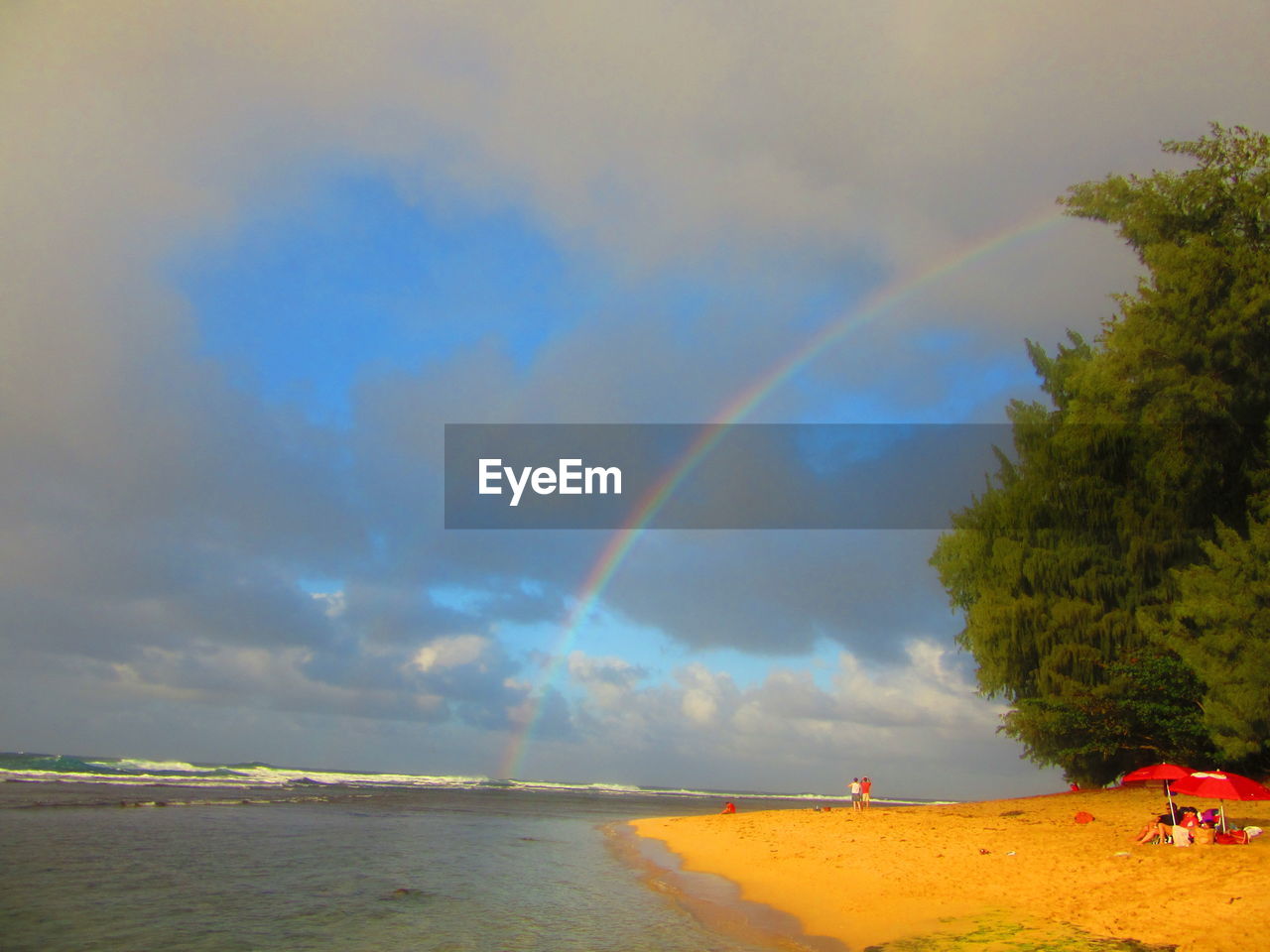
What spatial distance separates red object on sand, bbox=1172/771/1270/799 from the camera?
17.8 m

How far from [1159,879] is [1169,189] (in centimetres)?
2175

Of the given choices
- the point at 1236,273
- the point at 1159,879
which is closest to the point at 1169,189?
the point at 1236,273

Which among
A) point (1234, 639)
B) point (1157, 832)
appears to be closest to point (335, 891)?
point (1157, 832)

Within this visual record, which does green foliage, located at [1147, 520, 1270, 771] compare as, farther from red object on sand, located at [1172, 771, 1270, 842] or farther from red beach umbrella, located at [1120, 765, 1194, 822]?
red object on sand, located at [1172, 771, 1270, 842]

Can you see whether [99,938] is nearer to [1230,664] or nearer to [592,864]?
[592,864]

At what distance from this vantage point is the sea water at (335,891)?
1441cm

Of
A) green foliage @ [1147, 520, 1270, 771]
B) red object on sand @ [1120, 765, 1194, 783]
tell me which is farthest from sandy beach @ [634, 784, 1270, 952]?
green foliage @ [1147, 520, 1270, 771]

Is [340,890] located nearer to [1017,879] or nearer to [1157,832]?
[1017,879]

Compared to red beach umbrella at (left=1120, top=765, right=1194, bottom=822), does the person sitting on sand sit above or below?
below

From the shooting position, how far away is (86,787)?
179 feet

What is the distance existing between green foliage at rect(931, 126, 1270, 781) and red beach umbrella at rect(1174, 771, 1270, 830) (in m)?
6.52

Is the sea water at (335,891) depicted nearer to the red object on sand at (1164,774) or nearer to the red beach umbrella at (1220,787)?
the red beach umbrella at (1220,787)

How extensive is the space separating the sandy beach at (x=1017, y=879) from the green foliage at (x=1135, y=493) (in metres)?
3.55

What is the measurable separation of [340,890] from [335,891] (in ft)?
0.53
